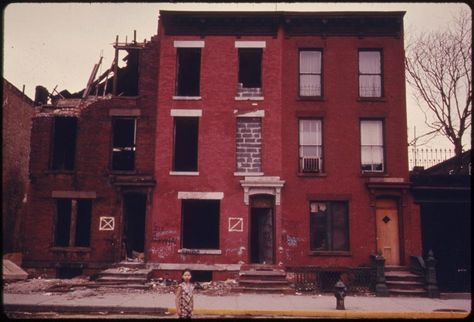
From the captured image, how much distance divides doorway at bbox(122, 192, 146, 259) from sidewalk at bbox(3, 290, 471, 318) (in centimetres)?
459

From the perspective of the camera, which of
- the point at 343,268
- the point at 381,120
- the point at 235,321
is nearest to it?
the point at 235,321

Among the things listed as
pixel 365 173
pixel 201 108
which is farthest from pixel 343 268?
pixel 201 108

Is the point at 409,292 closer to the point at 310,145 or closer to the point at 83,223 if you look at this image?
the point at 310,145

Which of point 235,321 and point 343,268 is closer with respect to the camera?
point 235,321

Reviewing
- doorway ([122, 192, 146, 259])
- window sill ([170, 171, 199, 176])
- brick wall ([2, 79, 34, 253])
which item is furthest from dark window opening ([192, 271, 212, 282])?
brick wall ([2, 79, 34, 253])

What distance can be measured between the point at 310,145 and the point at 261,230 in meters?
4.41


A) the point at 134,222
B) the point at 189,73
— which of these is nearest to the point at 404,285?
the point at 134,222

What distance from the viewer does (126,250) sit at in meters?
20.8

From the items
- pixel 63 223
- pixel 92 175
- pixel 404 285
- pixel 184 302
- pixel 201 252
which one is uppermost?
pixel 92 175

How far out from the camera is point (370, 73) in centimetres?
2155

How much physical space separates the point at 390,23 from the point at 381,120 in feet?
14.9

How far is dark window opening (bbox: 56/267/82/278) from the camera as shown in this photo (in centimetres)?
Answer: 2061

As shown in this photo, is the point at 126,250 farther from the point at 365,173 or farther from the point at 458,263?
the point at 458,263

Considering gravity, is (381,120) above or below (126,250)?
above
